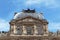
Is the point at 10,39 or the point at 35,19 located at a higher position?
the point at 35,19

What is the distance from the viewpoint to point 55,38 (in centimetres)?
4834

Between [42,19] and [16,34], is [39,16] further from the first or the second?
[16,34]

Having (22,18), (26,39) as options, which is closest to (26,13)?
(22,18)

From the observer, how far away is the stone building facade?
48.2 meters

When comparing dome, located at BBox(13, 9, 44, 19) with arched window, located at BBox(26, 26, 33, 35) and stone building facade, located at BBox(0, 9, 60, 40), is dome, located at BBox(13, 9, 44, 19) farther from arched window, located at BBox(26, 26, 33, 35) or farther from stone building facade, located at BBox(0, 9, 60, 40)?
arched window, located at BBox(26, 26, 33, 35)

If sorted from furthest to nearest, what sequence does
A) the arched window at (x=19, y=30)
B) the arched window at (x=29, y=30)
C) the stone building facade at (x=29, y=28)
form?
the arched window at (x=29, y=30) < the arched window at (x=19, y=30) < the stone building facade at (x=29, y=28)

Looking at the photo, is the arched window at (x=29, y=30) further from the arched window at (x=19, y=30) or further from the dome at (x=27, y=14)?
the dome at (x=27, y=14)

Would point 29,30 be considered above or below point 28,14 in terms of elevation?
below

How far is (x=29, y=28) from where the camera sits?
49125mm

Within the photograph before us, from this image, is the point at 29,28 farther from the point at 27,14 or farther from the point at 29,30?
the point at 27,14

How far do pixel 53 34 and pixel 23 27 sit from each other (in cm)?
543

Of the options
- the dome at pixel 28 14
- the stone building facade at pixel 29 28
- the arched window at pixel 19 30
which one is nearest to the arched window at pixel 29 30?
the stone building facade at pixel 29 28

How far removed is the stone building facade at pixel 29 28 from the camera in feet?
158

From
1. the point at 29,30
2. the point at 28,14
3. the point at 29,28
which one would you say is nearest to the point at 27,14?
the point at 28,14
